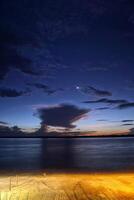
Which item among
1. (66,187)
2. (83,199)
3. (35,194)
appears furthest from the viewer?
(66,187)

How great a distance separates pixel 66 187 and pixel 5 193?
3.36m

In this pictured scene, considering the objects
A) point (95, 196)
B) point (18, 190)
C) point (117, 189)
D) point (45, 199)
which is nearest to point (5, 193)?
point (18, 190)

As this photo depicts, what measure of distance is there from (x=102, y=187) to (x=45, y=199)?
3.93 meters

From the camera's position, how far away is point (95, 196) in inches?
530

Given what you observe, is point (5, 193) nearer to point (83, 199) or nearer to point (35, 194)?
point (35, 194)

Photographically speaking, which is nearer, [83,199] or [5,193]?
[83,199]

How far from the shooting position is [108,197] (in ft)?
43.3

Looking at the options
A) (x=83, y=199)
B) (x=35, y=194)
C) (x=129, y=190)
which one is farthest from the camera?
(x=129, y=190)

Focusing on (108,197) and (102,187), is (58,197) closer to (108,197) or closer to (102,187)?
(108,197)

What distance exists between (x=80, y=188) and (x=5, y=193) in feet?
12.7

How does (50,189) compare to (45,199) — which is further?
(50,189)

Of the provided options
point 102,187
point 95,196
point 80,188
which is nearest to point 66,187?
point 80,188

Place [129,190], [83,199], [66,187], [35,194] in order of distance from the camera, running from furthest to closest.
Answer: [66,187], [129,190], [35,194], [83,199]

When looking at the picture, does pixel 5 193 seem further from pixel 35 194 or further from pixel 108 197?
pixel 108 197
